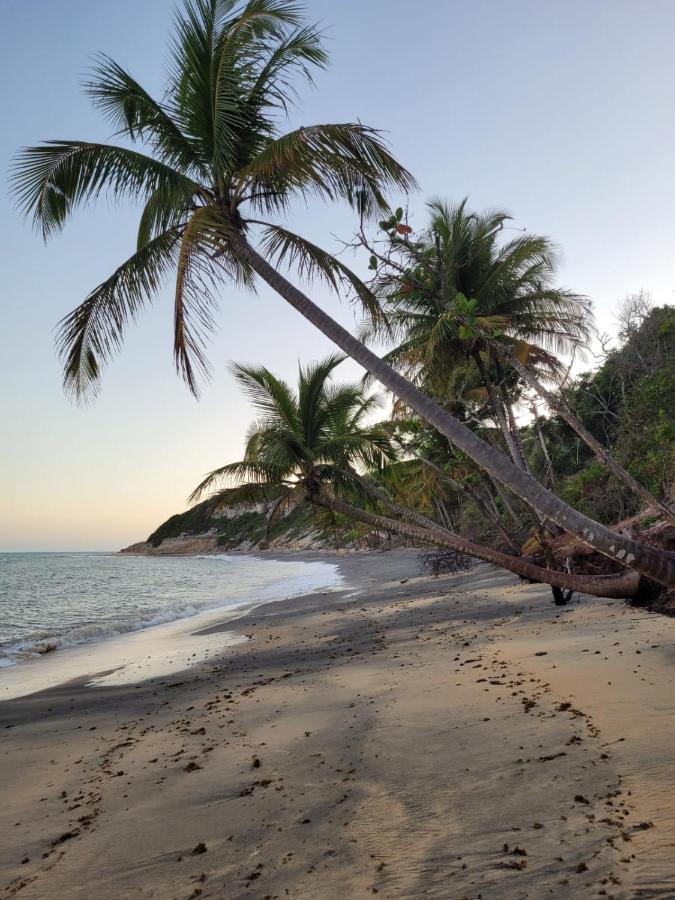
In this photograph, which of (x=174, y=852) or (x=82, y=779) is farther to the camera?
(x=82, y=779)

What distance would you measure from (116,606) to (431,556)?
41.5 ft

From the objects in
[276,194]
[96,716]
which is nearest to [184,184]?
[276,194]

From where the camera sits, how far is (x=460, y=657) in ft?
23.8

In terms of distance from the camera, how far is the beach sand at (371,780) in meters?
2.76

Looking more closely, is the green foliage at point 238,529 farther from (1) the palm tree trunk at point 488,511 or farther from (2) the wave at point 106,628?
(1) the palm tree trunk at point 488,511

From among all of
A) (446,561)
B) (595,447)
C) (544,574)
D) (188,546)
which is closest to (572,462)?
(446,561)

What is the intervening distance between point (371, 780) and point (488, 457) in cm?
232

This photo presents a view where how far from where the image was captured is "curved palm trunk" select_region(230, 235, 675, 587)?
324 cm

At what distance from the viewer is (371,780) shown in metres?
3.83

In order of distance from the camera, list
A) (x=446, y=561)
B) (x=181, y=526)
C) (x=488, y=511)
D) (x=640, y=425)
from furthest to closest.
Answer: (x=181, y=526) < (x=446, y=561) < (x=640, y=425) < (x=488, y=511)

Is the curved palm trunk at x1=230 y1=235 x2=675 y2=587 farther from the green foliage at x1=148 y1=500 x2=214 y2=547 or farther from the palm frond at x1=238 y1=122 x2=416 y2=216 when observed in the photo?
the green foliage at x1=148 y1=500 x2=214 y2=547

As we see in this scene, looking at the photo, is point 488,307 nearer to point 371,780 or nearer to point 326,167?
point 326,167

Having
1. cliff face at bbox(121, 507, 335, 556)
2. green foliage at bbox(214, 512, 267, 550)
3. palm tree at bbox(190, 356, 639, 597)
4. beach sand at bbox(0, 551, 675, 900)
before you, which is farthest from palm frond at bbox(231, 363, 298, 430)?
green foliage at bbox(214, 512, 267, 550)

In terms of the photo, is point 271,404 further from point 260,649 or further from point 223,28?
point 223,28
